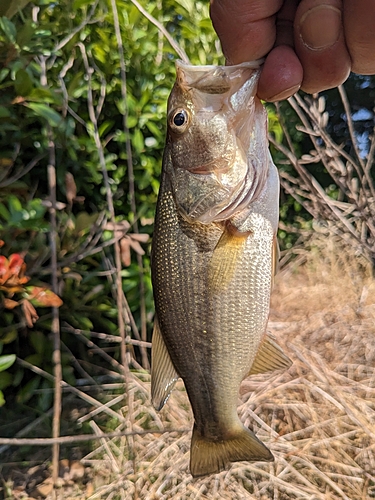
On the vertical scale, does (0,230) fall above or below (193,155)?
below

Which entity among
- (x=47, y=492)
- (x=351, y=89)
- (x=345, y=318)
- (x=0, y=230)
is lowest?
(x=47, y=492)

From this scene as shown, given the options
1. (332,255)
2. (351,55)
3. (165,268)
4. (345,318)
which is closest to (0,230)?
(165,268)

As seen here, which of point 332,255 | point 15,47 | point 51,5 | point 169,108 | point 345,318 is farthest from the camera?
point 332,255

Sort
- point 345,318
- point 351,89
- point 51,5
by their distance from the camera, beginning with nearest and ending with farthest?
point 51,5
point 345,318
point 351,89

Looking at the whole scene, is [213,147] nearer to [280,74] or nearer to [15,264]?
[280,74]

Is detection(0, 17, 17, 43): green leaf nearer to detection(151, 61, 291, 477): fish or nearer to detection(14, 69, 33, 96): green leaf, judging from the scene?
detection(14, 69, 33, 96): green leaf

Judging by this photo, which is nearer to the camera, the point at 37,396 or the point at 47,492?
the point at 47,492

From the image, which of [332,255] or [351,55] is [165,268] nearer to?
[351,55]
